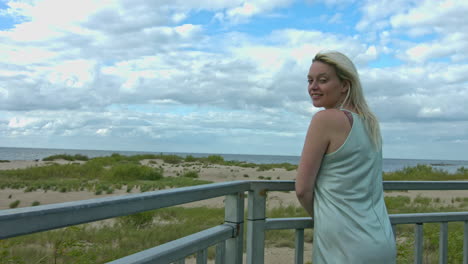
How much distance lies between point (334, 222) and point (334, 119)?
0.48 m

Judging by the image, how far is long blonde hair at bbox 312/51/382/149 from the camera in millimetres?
2041

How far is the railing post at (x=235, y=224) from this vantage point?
2135 millimetres

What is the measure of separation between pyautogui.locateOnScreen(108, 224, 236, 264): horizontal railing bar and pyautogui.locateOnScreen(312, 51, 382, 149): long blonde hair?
0.81 m

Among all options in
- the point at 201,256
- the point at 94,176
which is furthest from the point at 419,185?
the point at 94,176

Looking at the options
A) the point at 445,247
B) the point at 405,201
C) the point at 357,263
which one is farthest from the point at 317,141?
the point at 405,201

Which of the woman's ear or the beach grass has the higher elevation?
the woman's ear

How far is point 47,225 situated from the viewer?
1120mm

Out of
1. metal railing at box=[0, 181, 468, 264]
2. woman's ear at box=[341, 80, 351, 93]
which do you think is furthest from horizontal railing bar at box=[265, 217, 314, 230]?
woman's ear at box=[341, 80, 351, 93]

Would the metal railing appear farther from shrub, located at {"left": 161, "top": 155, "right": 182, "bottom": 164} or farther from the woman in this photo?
shrub, located at {"left": 161, "top": 155, "right": 182, "bottom": 164}

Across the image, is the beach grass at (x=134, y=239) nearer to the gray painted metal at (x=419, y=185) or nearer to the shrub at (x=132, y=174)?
the gray painted metal at (x=419, y=185)

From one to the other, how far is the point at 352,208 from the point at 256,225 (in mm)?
509

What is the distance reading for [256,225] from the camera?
7.34 feet

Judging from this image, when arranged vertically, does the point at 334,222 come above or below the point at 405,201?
above

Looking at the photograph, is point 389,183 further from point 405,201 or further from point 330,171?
point 405,201
